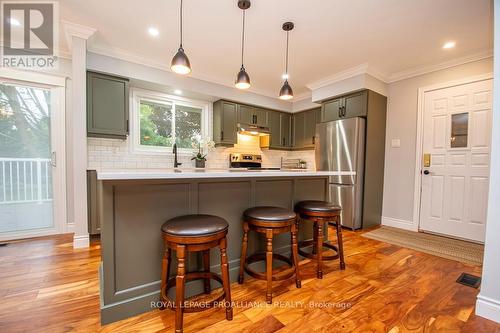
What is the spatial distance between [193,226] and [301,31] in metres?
2.53

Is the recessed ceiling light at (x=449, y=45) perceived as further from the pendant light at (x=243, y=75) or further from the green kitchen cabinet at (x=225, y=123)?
the green kitchen cabinet at (x=225, y=123)

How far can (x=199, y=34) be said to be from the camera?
2.69 metres

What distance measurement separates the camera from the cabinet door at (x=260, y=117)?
184 inches

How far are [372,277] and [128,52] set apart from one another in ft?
13.6

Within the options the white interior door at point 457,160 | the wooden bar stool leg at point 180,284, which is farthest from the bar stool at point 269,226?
the white interior door at point 457,160

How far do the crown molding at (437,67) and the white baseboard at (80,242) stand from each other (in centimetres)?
518

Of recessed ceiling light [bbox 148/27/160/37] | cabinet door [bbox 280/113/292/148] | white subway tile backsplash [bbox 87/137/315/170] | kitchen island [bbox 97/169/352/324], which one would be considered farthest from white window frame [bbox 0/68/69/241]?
cabinet door [bbox 280/113/292/148]

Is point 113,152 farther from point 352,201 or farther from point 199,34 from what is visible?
point 352,201

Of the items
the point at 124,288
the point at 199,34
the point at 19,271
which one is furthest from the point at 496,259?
the point at 19,271

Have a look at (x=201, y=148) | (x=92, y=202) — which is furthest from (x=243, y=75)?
(x=92, y=202)

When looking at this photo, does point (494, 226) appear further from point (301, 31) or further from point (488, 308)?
point (301, 31)

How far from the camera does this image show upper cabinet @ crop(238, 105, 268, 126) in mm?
4457

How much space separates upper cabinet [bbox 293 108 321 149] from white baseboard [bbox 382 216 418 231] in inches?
79.2

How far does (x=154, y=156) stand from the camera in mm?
3852
